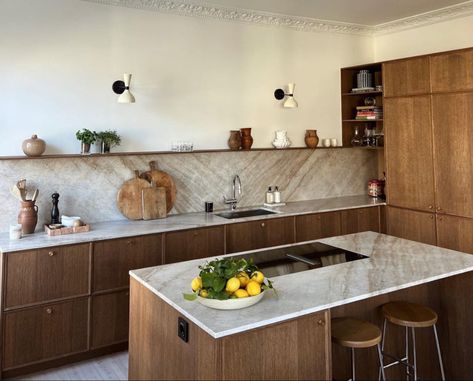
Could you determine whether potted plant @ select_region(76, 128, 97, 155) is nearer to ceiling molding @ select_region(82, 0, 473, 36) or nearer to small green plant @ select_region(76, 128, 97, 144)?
Result: small green plant @ select_region(76, 128, 97, 144)

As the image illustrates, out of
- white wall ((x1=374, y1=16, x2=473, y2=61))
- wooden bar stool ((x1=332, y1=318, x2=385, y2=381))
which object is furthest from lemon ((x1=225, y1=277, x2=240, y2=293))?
white wall ((x1=374, y1=16, x2=473, y2=61))

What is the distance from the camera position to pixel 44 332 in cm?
314

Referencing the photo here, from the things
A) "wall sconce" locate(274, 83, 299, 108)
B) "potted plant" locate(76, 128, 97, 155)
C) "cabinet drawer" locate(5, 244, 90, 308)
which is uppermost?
"wall sconce" locate(274, 83, 299, 108)

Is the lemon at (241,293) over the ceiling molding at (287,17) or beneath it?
beneath

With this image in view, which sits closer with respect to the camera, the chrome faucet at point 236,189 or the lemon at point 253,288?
the lemon at point 253,288

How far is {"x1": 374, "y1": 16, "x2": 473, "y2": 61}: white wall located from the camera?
453cm

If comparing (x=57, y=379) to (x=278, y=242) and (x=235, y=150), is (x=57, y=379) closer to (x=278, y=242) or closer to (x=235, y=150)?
(x=278, y=242)

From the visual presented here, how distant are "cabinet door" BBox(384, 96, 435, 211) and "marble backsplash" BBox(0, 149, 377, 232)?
2.46 feet

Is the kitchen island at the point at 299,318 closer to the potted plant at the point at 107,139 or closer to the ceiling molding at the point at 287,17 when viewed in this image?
the potted plant at the point at 107,139

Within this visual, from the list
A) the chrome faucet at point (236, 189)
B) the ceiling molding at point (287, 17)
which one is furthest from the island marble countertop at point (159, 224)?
the ceiling molding at point (287, 17)

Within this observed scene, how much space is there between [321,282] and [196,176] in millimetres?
2348

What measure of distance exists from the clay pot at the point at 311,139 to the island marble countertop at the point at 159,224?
2.12 feet

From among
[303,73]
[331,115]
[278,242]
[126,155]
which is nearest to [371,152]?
[331,115]

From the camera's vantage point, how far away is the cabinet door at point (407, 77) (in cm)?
427
